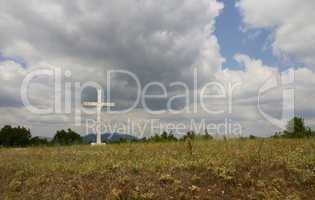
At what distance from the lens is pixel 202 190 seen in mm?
7094

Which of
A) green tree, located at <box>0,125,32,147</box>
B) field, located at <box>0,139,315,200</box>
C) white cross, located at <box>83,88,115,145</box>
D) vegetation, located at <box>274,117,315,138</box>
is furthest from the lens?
green tree, located at <box>0,125,32,147</box>

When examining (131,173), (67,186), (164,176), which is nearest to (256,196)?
(164,176)

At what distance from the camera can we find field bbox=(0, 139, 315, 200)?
23.1 feet

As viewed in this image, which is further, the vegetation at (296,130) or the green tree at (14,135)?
the green tree at (14,135)

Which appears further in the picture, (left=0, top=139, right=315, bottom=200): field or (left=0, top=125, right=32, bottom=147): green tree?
(left=0, top=125, right=32, bottom=147): green tree

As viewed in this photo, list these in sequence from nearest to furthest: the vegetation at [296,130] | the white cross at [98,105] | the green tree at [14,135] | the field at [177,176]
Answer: the field at [177,176] → the vegetation at [296,130] → the white cross at [98,105] → the green tree at [14,135]

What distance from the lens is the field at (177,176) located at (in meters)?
7.03

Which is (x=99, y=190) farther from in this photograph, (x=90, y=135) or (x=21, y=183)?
(x=90, y=135)

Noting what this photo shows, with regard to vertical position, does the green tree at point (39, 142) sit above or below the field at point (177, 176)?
below

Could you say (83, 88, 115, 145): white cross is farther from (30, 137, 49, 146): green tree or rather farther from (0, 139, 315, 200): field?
(0, 139, 315, 200): field

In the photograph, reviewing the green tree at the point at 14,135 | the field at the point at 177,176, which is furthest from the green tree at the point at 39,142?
the field at the point at 177,176

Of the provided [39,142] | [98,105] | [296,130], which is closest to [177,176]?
[296,130]

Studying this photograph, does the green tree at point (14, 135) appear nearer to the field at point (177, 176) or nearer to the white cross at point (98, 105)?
the white cross at point (98, 105)

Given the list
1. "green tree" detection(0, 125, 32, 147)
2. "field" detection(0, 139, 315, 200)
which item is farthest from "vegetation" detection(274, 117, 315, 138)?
"green tree" detection(0, 125, 32, 147)
